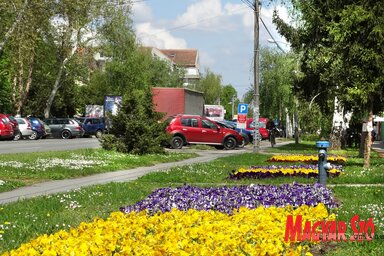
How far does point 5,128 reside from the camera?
4144 cm

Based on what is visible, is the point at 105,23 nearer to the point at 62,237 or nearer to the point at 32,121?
the point at 32,121

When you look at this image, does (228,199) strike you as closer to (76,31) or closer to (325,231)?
(325,231)

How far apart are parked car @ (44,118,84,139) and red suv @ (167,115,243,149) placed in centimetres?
1988

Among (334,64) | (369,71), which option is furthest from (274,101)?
(369,71)

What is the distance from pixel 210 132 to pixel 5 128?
14.6 meters

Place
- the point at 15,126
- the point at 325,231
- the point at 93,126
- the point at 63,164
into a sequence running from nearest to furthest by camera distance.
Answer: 1. the point at 325,231
2. the point at 63,164
3. the point at 15,126
4. the point at 93,126

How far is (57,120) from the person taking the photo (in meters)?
53.8

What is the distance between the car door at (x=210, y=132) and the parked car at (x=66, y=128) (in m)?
20.2

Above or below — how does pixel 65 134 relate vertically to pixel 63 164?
above

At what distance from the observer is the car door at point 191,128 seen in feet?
115

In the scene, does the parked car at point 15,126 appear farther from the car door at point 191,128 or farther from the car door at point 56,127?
the car door at point 191,128

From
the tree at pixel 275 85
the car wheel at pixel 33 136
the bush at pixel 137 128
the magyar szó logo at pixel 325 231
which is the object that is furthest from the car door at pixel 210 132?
the tree at pixel 275 85

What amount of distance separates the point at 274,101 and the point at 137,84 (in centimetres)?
1530

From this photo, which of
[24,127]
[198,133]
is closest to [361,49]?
[198,133]
